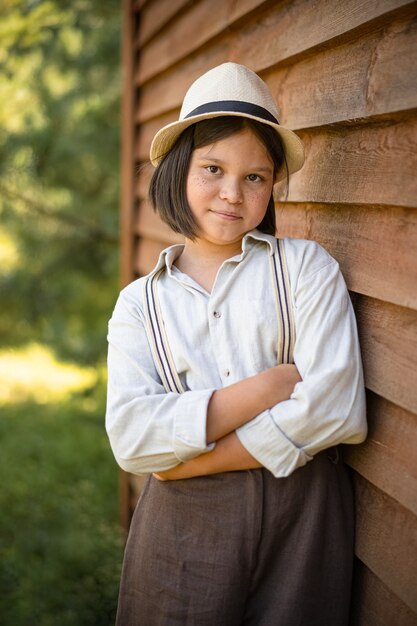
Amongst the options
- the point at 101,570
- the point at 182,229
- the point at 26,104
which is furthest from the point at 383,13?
the point at 26,104

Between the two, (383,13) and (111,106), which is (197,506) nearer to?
(383,13)

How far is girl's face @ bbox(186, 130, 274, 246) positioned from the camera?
191 cm

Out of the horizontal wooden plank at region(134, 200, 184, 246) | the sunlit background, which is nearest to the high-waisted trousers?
the horizontal wooden plank at region(134, 200, 184, 246)

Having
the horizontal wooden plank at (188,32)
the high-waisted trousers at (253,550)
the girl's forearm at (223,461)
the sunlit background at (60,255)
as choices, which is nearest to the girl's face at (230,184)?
the girl's forearm at (223,461)

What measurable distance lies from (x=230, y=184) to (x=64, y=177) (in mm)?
6433

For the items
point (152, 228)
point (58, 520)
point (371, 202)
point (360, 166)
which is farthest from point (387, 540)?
point (58, 520)

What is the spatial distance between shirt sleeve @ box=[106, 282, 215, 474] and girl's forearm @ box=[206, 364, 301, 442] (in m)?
0.03

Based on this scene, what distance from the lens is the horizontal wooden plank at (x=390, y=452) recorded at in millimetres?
1692

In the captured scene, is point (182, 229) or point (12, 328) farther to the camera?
point (12, 328)

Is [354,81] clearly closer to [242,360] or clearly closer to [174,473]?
[242,360]

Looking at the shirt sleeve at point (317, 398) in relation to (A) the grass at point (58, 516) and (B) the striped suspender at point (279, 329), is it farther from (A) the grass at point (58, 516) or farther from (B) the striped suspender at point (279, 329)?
(A) the grass at point (58, 516)

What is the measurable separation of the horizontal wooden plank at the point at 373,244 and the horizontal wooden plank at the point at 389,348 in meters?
0.04

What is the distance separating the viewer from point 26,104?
826cm

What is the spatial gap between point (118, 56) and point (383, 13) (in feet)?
19.7
